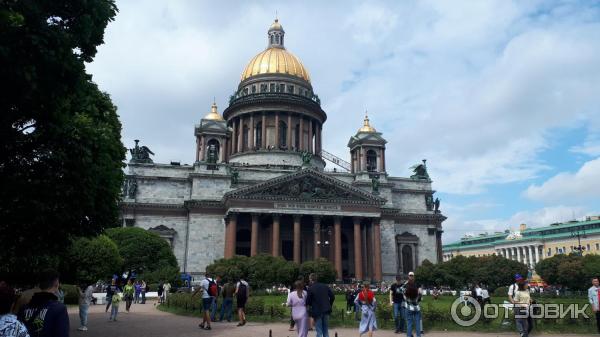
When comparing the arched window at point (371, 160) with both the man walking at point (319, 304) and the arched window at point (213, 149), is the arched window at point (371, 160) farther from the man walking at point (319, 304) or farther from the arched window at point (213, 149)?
the man walking at point (319, 304)

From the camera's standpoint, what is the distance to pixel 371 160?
233 ft

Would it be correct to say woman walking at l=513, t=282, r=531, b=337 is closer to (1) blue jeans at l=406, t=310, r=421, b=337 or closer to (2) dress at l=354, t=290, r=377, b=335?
(1) blue jeans at l=406, t=310, r=421, b=337

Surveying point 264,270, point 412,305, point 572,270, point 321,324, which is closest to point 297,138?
point 264,270

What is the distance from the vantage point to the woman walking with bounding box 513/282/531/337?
14445 mm

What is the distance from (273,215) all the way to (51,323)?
49.6 meters

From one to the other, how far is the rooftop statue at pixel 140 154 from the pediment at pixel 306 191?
13762mm

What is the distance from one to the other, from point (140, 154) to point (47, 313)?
59.3m

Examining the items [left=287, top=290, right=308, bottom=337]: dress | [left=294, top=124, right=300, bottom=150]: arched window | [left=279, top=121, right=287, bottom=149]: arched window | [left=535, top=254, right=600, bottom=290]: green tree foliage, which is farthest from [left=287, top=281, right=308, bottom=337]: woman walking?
[left=294, top=124, right=300, bottom=150]: arched window

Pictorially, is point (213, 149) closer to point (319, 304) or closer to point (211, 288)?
point (211, 288)

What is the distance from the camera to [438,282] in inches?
2002

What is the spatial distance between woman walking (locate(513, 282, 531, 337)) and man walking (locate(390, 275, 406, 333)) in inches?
157

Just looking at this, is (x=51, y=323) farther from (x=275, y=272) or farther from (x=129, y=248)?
(x=129, y=248)

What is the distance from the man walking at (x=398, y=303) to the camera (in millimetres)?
17688

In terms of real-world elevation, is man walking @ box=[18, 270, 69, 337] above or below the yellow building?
below
